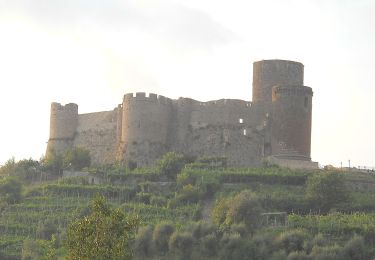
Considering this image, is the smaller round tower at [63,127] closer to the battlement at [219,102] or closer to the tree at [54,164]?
the tree at [54,164]

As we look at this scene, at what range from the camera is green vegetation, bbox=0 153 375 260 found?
1486 inches

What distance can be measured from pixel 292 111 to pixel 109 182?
9.66 m

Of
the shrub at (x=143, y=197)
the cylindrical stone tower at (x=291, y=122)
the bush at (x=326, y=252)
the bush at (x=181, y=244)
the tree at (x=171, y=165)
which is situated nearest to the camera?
the bush at (x=326, y=252)

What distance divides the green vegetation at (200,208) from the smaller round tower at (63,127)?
1597 millimetres

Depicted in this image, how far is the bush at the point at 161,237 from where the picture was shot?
126ft

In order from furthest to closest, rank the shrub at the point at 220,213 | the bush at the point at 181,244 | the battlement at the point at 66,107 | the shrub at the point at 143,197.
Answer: the battlement at the point at 66,107
the shrub at the point at 143,197
the shrub at the point at 220,213
the bush at the point at 181,244

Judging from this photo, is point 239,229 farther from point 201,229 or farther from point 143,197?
point 143,197

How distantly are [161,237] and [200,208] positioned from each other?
4.93 metres

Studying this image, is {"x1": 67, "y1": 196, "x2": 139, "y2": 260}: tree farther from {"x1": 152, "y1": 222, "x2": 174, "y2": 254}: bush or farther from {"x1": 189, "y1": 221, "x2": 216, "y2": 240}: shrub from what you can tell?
{"x1": 189, "y1": 221, "x2": 216, "y2": 240}: shrub

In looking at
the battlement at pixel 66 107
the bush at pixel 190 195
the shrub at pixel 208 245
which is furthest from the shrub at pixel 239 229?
the battlement at pixel 66 107

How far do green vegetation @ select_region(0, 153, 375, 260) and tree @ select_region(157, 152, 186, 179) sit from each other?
47 millimetres

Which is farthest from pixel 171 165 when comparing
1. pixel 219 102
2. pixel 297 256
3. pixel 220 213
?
pixel 297 256

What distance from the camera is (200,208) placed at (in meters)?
43.1

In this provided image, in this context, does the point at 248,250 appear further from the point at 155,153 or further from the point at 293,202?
the point at 155,153
